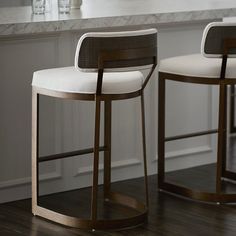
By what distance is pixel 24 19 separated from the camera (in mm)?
4055

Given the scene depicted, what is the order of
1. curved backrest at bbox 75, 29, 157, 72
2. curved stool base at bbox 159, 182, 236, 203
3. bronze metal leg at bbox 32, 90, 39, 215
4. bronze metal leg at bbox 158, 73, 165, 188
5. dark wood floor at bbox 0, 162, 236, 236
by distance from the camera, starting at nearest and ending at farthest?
curved backrest at bbox 75, 29, 157, 72
dark wood floor at bbox 0, 162, 236, 236
bronze metal leg at bbox 32, 90, 39, 215
curved stool base at bbox 159, 182, 236, 203
bronze metal leg at bbox 158, 73, 165, 188

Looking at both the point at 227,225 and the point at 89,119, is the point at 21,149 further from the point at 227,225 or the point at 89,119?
the point at 227,225

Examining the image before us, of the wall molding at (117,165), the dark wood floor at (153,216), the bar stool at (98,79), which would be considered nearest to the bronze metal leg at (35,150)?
the bar stool at (98,79)

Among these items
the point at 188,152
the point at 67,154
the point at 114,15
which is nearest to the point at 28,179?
the point at 67,154

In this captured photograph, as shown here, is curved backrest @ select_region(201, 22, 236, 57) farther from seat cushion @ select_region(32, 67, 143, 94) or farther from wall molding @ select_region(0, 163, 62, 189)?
wall molding @ select_region(0, 163, 62, 189)

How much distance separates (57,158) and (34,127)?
10.3 inches

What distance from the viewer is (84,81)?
144 inches

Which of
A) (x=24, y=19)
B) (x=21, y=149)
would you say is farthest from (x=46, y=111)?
(x=24, y=19)

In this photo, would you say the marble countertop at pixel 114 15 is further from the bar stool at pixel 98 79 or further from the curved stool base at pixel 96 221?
the curved stool base at pixel 96 221

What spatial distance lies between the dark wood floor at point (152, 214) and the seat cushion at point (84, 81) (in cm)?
64

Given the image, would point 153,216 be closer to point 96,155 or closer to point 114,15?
point 96,155

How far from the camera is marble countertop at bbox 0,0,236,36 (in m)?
3.94

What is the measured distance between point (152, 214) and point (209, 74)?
0.74m

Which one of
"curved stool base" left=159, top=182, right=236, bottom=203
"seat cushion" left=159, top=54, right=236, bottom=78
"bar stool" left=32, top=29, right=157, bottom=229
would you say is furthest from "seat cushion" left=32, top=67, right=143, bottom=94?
"curved stool base" left=159, top=182, right=236, bottom=203
